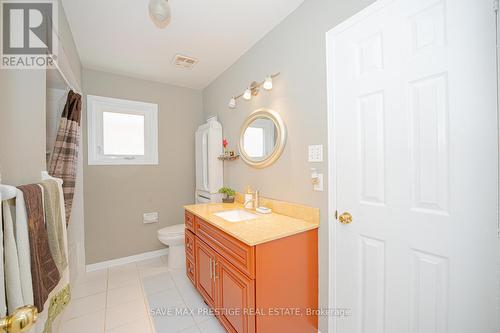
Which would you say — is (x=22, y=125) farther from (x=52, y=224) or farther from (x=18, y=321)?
(x=18, y=321)

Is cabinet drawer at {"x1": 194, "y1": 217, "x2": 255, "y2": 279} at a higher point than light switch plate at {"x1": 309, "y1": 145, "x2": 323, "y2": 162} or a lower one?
lower

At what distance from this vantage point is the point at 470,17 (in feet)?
2.78

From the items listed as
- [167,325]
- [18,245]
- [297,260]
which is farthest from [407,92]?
[167,325]

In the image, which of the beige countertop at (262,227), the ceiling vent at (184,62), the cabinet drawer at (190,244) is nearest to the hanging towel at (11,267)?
the beige countertop at (262,227)

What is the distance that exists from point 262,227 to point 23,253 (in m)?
1.12

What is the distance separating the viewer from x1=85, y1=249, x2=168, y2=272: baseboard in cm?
248

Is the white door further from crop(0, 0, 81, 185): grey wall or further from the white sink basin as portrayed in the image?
crop(0, 0, 81, 185): grey wall

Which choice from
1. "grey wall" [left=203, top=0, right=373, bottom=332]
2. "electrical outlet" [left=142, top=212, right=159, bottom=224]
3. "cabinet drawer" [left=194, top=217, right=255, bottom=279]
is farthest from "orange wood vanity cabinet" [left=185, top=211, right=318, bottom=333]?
"electrical outlet" [left=142, top=212, right=159, bottom=224]

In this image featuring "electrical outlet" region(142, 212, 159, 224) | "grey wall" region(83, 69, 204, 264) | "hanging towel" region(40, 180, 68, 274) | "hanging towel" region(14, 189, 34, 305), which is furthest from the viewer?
"electrical outlet" region(142, 212, 159, 224)

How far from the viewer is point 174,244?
244 cm

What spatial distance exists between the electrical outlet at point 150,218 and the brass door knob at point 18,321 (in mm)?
2467

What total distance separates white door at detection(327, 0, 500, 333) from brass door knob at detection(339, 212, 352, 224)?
3 centimetres

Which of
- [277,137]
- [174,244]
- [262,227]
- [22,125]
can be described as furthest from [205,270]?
[22,125]

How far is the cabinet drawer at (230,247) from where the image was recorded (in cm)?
118
